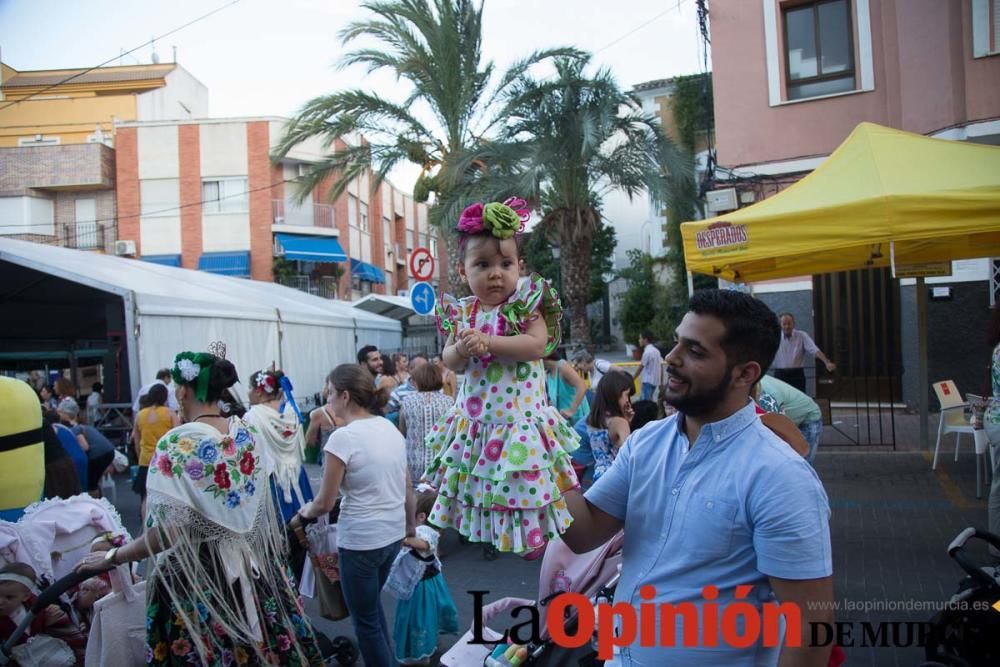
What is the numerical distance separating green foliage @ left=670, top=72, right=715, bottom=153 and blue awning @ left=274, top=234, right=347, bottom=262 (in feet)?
53.2

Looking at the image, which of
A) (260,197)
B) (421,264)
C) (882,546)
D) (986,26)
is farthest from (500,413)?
(260,197)

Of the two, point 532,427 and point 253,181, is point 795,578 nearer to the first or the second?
point 532,427

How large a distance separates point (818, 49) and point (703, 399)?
45.2ft

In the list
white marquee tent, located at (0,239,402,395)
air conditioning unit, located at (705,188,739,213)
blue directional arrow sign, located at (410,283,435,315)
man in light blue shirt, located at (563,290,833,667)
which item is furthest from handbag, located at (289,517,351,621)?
air conditioning unit, located at (705,188,739,213)

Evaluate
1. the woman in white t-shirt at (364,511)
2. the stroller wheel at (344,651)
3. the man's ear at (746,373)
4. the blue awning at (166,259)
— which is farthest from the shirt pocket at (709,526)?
the blue awning at (166,259)

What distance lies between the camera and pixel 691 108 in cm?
2242

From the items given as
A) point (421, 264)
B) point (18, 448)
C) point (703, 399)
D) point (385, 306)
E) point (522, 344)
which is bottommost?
point (18, 448)

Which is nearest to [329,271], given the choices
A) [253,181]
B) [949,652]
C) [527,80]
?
[253,181]

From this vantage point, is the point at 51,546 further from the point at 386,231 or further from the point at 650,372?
the point at 386,231

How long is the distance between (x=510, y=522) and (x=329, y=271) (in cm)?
3346

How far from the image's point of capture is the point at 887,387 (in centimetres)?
1356

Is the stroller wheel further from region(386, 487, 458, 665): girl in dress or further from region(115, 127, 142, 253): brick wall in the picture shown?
region(115, 127, 142, 253): brick wall

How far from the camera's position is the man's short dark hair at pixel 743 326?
1.89 meters

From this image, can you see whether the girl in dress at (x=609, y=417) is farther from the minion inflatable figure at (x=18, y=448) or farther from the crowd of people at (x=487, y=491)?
the minion inflatable figure at (x=18, y=448)
